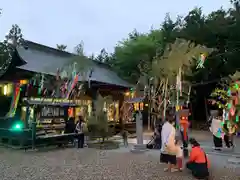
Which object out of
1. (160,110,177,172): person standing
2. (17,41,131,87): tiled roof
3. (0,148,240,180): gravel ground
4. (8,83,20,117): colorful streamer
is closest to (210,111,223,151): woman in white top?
(0,148,240,180): gravel ground

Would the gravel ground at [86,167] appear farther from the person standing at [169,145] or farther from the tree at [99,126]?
the tree at [99,126]

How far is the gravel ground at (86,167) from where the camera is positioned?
20.3 feet

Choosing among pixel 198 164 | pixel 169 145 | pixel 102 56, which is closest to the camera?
pixel 198 164

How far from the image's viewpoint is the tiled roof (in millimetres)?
15212

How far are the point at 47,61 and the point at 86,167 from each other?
38.7 feet

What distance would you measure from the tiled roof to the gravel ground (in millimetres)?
6930

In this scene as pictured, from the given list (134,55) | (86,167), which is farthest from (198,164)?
(134,55)

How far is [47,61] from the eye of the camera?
1748cm

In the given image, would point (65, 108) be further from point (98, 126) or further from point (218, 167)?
point (218, 167)

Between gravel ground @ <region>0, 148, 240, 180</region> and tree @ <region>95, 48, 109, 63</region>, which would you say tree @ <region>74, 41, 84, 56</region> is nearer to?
gravel ground @ <region>0, 148, 240, 180</region>

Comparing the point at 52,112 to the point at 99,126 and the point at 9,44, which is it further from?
the point at 9,44

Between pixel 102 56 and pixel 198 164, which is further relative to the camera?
pixel 102 56

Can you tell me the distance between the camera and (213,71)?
19016 mm

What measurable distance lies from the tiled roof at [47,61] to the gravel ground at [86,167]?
693cm
